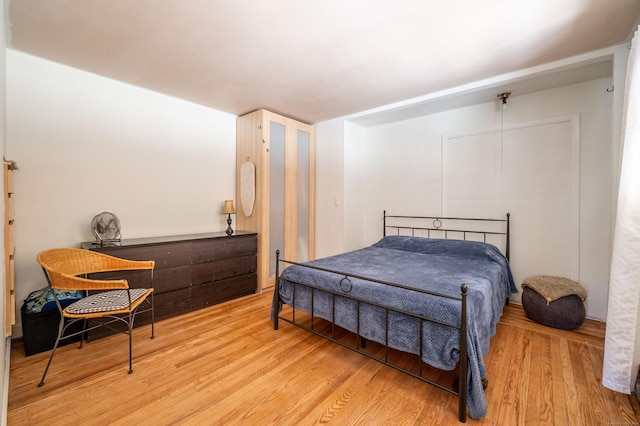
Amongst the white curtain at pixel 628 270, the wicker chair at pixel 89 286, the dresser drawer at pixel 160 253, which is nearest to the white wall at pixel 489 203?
the white curtain at pixel 628 270

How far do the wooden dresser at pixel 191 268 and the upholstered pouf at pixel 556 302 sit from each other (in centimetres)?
318

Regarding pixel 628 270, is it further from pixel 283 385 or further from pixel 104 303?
pixel 104 303

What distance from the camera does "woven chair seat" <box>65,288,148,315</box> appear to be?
1.94 m

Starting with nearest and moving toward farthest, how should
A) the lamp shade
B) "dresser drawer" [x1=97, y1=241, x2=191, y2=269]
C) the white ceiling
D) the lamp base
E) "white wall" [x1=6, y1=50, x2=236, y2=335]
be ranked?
the white ceiling → "white wall" [x1=6, y1=50, x2=236, y2=335] → "dresser drawer" [x1=97, y1=241, x2=191, y2=269] → the lamp base → the lamp shade

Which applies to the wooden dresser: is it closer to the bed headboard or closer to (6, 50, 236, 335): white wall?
(6, 50, 236, 335): white wall

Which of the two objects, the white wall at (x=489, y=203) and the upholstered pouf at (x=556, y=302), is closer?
the upholstered pouf at (x=556, y=302)

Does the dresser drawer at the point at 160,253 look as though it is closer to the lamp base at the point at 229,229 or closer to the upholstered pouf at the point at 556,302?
the lamp base at the point at 229,229

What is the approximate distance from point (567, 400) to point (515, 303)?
68.6 inches

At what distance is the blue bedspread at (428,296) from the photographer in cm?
162

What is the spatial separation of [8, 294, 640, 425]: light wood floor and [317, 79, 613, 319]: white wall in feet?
2.74

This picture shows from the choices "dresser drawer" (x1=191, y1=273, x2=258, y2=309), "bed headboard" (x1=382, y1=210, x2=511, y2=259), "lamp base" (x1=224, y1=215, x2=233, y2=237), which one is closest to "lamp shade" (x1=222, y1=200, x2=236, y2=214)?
"lamp base" (x1=224, y1=215, x2=233, y2=237)

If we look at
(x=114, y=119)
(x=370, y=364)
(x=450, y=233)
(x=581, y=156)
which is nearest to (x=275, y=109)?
(x=114, y=119)

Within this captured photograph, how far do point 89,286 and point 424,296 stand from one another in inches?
90.5

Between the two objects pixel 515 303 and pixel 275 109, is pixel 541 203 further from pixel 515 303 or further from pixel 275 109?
pixel 275 109
